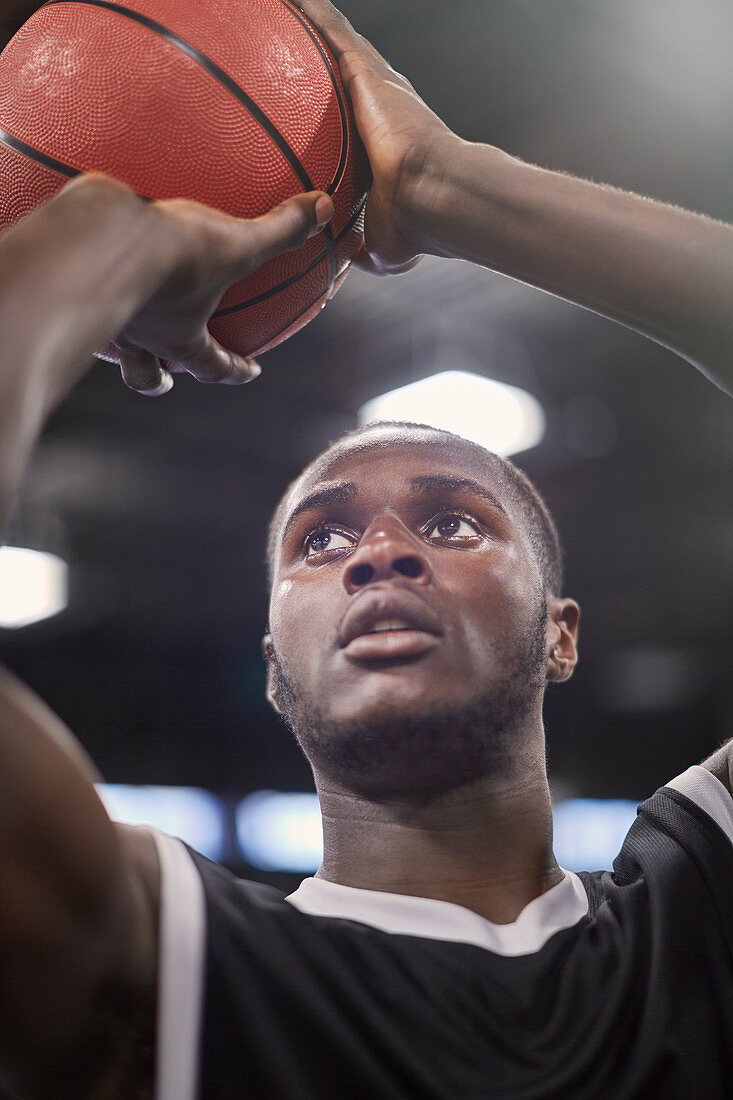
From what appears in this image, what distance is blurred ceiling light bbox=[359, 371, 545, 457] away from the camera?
4027mm

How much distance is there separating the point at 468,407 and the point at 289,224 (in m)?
3.28

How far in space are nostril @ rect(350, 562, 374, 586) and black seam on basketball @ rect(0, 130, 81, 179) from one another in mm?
567

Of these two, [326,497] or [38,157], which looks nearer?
[38,157]

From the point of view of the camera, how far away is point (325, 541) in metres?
1.34

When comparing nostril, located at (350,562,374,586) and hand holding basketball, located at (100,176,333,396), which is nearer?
hand holding basketball, located at (100,176,333,396)

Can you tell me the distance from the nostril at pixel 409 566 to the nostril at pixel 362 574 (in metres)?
0.03

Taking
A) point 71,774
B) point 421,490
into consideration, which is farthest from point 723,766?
point 71,774

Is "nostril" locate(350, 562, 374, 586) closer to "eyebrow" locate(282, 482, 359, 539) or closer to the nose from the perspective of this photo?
the nose

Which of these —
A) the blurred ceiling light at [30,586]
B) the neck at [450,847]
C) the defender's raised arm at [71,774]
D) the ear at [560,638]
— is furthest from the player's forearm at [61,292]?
the blurred ceiling light at [30,586]

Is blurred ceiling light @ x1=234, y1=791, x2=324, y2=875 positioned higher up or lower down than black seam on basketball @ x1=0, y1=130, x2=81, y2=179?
lower down

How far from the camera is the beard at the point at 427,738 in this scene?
112 cm

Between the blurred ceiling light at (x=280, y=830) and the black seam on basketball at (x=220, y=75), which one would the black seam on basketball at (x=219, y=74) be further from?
the blurred ceiling light at (x=280, y=830)

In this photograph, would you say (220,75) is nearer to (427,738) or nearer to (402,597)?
(402,597)

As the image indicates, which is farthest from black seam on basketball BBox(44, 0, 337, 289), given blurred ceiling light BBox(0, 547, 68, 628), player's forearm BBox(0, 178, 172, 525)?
blurred ceiling light BBox(0, 547, 68, 628)
